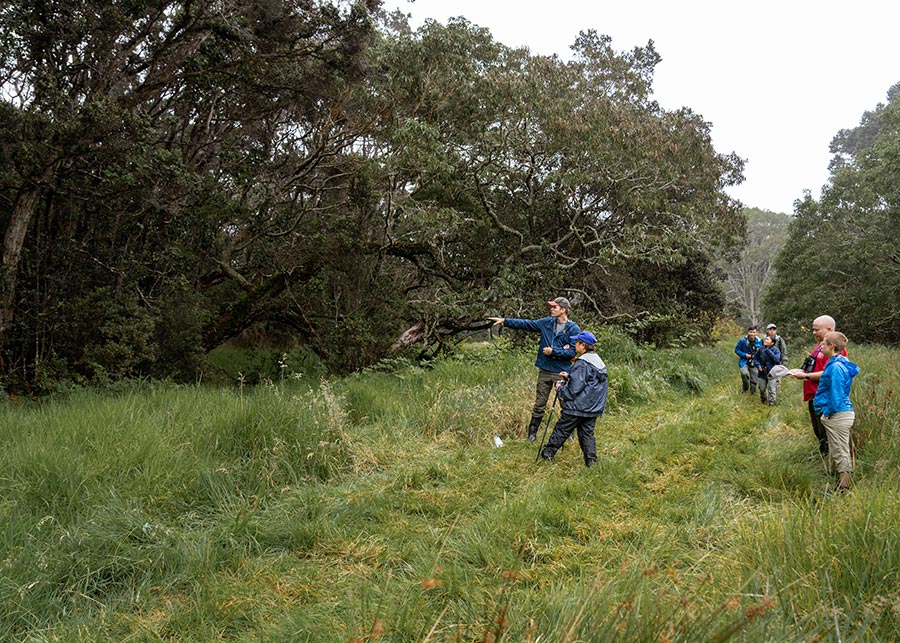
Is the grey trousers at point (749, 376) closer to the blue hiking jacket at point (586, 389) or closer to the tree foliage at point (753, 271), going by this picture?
the blue hiking jacket at point (586, 389)

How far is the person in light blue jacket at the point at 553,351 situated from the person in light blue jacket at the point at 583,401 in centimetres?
81

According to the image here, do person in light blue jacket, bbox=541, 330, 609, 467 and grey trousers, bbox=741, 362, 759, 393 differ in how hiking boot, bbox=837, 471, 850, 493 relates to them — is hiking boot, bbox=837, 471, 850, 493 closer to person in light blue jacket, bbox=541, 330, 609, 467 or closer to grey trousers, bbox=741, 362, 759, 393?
person in light blue jacket, bbox=541, 330, 609, 467

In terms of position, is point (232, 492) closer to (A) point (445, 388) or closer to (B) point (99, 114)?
(A) point (445, 388)

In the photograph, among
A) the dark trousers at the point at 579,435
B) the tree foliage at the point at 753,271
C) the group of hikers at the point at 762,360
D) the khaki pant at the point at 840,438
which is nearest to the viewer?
the khaki pant at the point at 840,438

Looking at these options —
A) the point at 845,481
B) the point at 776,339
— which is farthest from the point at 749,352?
the point at 845,481

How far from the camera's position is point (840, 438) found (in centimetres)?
461

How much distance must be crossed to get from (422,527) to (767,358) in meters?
8.16

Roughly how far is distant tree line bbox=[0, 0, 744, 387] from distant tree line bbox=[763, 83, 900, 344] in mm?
8472

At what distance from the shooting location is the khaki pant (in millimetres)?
4555

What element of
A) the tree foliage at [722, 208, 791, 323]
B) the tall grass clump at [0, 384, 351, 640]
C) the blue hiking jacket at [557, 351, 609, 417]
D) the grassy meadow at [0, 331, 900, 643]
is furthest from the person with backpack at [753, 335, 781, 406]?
the tree foliage at [722, 208, 791, 323]

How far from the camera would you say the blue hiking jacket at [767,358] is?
30.6 ft

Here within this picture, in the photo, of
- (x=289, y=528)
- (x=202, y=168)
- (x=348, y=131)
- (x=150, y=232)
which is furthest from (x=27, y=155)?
(x=289, y=528)

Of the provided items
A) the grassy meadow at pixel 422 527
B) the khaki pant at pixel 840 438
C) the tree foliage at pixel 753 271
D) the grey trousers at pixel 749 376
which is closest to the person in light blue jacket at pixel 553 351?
the grassy meadow at pixel 422 527

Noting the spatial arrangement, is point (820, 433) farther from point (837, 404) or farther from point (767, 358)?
point (767, 358)
